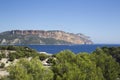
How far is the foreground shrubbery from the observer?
141 ft

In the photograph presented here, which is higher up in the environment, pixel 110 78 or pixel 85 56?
pixel 85 56

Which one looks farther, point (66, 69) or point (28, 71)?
point (66, 69)

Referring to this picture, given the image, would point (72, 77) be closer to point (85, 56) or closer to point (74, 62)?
point (74, 62)

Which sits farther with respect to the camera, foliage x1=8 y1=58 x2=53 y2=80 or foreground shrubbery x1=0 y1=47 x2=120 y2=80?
foreground shrubbery x1=0 y1=47 x2=120 y2=80

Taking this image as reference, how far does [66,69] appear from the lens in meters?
49.0

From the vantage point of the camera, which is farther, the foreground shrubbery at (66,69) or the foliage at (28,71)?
the foreground shrubbery at (66,69)

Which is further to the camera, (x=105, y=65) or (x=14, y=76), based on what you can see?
(x=105, y=65)

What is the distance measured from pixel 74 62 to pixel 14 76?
1477 centimetres

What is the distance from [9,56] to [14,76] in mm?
63889

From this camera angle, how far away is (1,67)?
88500 millimetres

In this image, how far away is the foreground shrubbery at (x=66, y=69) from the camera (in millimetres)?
43031

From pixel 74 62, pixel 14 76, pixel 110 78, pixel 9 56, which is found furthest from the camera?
pixel 9 56

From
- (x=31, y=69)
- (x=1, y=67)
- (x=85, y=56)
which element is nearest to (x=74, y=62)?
(x=85, y=56)

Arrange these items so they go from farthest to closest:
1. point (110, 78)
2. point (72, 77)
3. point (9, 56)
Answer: point (9, 56), point (110, 78), point (72, 77)
